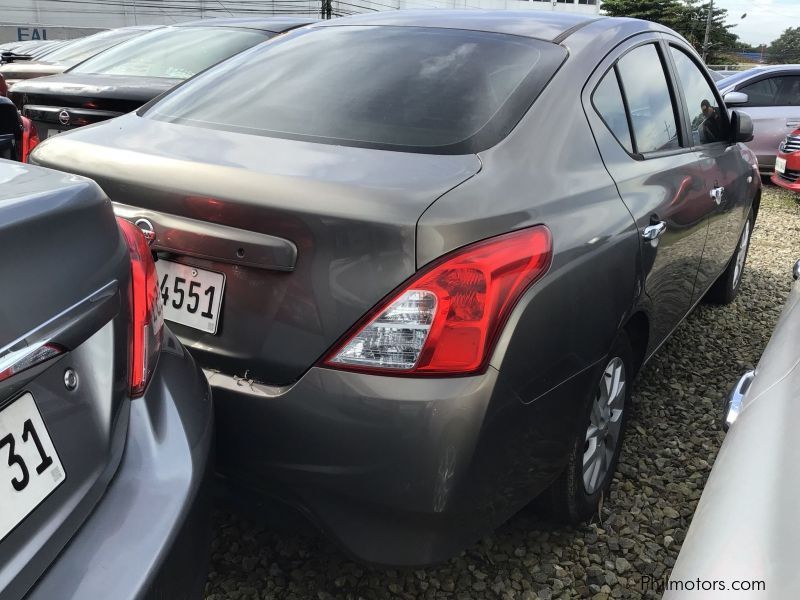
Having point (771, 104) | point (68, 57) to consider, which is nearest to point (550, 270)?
point (68, 57)

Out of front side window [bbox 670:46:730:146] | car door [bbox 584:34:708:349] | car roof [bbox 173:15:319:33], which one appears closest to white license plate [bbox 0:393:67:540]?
car door [bbox 584:34:708:349]

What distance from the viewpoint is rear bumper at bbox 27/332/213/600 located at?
3.40ft

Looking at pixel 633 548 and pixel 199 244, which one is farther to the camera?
pixel 633 548

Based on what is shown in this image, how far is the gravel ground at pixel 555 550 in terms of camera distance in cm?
200

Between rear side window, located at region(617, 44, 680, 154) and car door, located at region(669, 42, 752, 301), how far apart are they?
19 cm

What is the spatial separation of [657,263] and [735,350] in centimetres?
178

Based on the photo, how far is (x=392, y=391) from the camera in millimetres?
1504

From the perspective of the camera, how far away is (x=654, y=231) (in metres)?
2.22

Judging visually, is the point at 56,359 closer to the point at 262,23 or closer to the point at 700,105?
the point at 700,105

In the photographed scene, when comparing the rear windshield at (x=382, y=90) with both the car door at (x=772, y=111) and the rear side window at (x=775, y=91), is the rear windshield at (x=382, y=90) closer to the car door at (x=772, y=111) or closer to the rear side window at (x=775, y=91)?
the car door at (x=772, y=111)

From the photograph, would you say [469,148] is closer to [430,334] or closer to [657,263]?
[430,334]

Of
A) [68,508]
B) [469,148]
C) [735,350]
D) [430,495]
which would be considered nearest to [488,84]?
[469,148]

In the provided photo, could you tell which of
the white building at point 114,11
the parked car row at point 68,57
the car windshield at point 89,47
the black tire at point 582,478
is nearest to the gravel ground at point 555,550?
the black tire at point 582,478

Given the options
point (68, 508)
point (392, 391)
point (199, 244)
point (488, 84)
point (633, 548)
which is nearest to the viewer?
point (68, 508)
